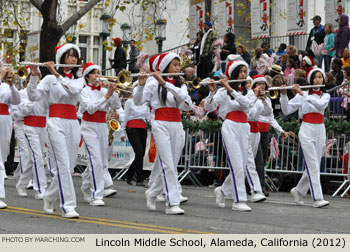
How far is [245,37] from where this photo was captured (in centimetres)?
2717

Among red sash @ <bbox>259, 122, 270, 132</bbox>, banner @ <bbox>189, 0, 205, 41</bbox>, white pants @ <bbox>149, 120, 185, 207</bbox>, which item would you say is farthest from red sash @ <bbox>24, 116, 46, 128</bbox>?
banner @ <bbox>189, 0, 205, 41</bbox>

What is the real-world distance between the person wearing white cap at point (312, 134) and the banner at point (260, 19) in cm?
1065

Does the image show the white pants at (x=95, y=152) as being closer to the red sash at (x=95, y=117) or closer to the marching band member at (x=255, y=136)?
the red sash at (x=95, y=117)

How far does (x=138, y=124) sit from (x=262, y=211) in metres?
5.94

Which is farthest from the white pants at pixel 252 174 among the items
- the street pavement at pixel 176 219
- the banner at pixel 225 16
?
the banner at pixel 225 16

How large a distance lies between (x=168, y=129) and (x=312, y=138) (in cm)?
281

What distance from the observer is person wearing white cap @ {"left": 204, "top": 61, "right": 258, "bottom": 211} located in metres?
12.3

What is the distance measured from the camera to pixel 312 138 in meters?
13.4

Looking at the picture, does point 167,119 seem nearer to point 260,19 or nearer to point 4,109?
point 4,109

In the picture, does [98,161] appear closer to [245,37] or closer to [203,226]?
[203,226]

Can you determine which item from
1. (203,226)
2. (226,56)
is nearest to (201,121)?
(226,56)

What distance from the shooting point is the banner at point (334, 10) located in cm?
2229

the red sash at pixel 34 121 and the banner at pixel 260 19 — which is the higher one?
the banner at pixel 260 19

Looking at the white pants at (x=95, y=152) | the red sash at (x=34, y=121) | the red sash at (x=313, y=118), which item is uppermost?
the red sash at (x=313, y=118)
